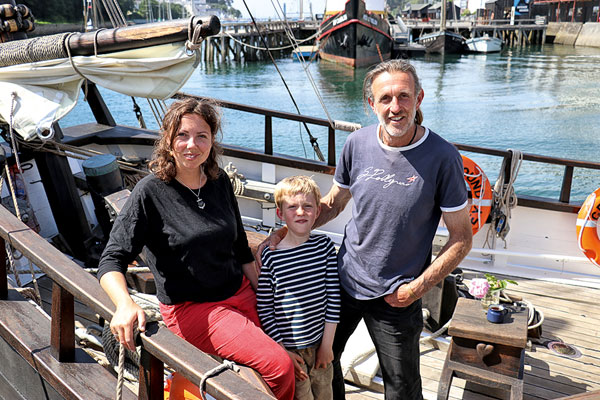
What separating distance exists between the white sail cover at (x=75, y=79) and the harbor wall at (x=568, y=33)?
47133 mm

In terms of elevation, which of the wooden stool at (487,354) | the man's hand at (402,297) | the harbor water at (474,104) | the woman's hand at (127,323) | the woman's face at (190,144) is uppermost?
the woman's face at (190,144)

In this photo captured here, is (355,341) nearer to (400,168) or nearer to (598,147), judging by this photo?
(400,168)

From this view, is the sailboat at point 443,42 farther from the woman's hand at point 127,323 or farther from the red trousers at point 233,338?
the woman's hand at point 127,323

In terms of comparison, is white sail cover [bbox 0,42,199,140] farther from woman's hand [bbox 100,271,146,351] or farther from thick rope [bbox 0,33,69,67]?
woman's hand [bbox 100,271,146,351]

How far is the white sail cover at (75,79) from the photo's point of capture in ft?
11.7

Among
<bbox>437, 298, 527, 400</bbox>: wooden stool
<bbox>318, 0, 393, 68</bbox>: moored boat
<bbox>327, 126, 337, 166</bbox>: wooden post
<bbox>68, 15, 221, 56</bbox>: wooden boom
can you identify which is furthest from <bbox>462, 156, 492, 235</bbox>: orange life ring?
<bbox>318, 0, 393, 68</bbox>: moored boat

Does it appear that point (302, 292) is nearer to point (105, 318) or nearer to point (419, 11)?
point (105, 318)

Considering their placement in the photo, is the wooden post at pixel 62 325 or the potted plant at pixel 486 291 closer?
the wooden post at pixel 62 325

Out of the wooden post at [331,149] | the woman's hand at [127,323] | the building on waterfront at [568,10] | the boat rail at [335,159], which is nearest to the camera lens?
the woman's hand at [127,323]

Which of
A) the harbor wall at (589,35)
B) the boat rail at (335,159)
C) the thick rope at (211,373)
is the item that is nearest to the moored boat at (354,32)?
the harbor wall at (589,35)

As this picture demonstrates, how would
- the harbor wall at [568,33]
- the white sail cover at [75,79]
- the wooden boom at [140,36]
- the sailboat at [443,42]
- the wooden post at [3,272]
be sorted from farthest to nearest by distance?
the harbor wall at [568,33] < the sailboat at [443,42] < the white sail cover at [75,79] < the wooden boom at [140,36] < the wooden post at [3,272]

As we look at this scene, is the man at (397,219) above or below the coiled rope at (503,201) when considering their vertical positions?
above

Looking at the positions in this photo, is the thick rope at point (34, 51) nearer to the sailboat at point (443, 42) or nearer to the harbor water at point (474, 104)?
the harbor water at point (474, 104)

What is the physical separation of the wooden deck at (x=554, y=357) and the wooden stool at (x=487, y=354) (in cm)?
29
